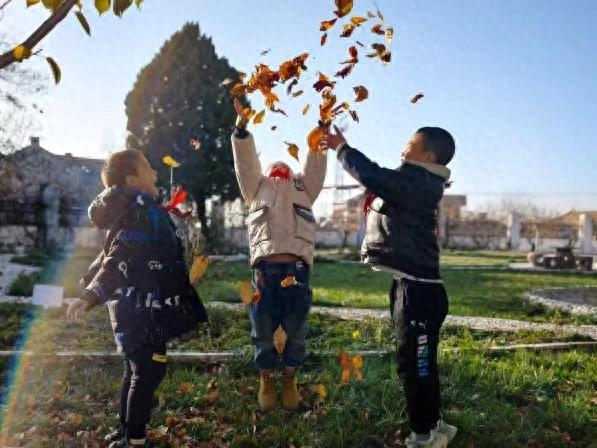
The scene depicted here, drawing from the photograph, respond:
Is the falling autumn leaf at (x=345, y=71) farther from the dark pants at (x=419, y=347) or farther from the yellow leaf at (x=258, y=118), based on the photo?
the dark pants at (x=419, y=347)

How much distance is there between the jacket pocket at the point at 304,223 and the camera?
10.9 feet

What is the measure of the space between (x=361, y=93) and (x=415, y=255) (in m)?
1.00

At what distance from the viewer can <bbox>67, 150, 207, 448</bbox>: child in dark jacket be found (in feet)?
8.59

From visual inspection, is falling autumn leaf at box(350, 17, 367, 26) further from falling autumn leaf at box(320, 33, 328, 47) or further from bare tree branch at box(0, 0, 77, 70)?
bare tree branch at box(0, 0, 77, 70)

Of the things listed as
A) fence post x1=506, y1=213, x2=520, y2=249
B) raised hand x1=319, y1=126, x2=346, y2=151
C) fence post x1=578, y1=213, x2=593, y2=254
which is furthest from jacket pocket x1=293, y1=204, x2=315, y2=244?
fence post x1=506, y1=213, x2=520, y2=249

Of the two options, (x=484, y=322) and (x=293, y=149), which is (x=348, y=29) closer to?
(x=293, y=149)

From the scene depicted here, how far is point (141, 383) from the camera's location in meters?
2.62

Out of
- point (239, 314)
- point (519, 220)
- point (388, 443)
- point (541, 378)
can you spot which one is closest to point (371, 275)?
point (239, 314)

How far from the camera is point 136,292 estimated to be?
Answer: 104 inches

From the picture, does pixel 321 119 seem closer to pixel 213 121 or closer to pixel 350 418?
pixel 350 418

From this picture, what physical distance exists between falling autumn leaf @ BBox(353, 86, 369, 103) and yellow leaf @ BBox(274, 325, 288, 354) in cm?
146

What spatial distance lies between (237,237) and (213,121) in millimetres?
5834

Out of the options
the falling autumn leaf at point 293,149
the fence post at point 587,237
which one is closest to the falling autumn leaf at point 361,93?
the falling autumn leaf at point 293,149

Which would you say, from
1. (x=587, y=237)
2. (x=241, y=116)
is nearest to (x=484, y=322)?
(x=241, y=116)
